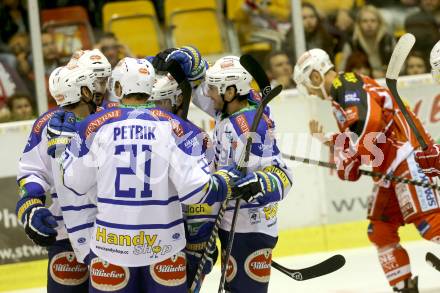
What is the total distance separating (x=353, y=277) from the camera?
5.59m

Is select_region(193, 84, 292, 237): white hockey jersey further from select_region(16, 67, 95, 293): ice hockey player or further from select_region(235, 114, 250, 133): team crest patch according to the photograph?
select_region(16, 67, 95, 293): ice hockey player

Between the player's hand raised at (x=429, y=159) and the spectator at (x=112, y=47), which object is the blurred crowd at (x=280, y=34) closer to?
the spectator at (x=112, y=47)

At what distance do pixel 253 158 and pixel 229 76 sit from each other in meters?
0.37

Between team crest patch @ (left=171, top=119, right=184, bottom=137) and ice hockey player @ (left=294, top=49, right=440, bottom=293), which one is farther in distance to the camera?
ice hockey player @ (left=294, top=49, right=440, bottom=293)

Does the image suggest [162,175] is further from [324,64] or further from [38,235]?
[324,64]

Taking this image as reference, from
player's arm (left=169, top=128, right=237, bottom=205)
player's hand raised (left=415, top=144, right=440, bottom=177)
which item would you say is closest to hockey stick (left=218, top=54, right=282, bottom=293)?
player's arm (left=169, top=128, right=237, bottom=205)

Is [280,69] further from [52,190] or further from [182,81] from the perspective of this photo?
[52,190]

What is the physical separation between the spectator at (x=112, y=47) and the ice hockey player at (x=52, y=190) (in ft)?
9.15

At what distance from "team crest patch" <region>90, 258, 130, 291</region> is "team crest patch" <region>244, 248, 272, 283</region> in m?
0.74

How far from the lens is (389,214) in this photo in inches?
195

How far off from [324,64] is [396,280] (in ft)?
3.88

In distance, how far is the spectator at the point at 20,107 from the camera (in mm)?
6105

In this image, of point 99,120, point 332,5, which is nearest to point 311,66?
point 99,120

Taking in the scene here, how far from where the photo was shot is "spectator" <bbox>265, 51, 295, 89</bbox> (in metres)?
6.61
